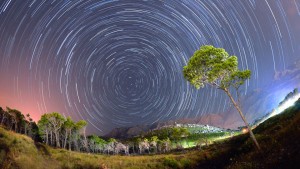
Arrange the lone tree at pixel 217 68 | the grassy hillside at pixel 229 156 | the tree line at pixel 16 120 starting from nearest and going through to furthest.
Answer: the grassy hillside at pixel 229 156
the lone tree at pixel 217 68
the tree line at pixel 16 120

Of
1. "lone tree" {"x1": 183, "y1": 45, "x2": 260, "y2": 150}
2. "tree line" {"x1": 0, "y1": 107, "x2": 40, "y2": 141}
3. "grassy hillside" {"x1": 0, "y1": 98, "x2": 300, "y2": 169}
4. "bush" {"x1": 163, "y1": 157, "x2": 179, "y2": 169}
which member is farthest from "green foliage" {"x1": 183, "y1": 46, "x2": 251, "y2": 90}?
"tree line" {"x1": 0, "y1": 107, "x2": 40, "y2": 141}

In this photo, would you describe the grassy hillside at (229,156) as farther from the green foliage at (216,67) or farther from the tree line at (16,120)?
the tree line at (16,120)

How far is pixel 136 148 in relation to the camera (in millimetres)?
172250

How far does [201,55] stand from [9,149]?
2600cm

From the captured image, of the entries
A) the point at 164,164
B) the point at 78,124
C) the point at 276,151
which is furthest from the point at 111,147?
the point at 276,151

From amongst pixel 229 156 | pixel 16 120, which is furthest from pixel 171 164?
pixel 16 120

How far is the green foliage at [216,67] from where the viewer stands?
29500 millimetres

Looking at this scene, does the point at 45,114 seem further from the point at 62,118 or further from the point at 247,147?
the point at 247,147

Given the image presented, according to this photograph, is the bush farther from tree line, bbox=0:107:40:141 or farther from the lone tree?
tree line, bbox=0:107:40:141

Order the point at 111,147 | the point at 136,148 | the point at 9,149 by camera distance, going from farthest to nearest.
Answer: the point at 136,148 < the point at 111,147 < the point at 9,149

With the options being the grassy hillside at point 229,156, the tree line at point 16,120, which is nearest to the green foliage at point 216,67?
the grassy hillside at point 229,156

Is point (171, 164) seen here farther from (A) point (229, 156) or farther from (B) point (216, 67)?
(B) point (216, 67)

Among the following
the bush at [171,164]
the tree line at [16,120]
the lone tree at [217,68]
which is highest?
the tree line at [16,120]

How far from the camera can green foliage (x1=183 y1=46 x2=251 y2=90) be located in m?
29.5
